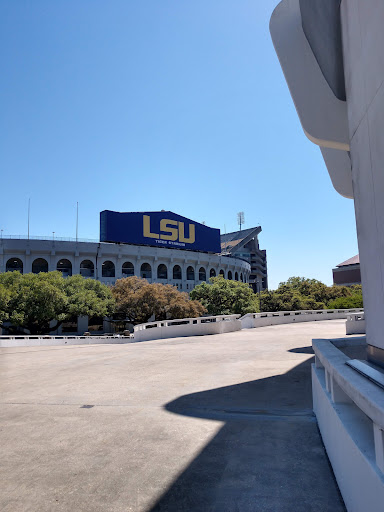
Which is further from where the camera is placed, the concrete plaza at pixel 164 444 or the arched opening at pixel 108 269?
the arched opening at pixel 108 269

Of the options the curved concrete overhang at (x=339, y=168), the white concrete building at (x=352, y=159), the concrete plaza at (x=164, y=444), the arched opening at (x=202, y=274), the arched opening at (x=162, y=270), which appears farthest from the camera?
the arched opening at (x=202, y=274)

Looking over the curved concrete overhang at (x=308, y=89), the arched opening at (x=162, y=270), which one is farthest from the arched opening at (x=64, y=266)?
the curved concrete overhang at (x=308, y=89)

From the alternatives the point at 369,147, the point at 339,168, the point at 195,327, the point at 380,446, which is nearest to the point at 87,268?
the point at 195,327

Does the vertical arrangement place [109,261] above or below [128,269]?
above

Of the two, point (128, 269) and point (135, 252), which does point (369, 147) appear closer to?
point (135, 252)

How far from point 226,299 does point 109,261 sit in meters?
25.2

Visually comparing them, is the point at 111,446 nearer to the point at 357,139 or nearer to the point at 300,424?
the point at 300,424

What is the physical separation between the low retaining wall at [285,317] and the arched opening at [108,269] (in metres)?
A: 37.8

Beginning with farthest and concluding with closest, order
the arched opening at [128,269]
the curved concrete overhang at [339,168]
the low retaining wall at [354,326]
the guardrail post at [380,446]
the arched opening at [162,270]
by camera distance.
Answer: the arched opening at [162,270], the arched opening at [128,269], the low retaining wall at [354,326], the curved concrete overhang at [339,168], the guardrail post at [380,446]

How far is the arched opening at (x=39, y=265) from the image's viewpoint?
61.2 metres

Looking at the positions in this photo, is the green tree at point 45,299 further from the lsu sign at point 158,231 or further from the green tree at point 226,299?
the lsu sign at point 158,231

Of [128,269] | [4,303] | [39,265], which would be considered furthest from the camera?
[128,269]

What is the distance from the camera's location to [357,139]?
6773 millimetres

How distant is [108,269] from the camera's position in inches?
2677
